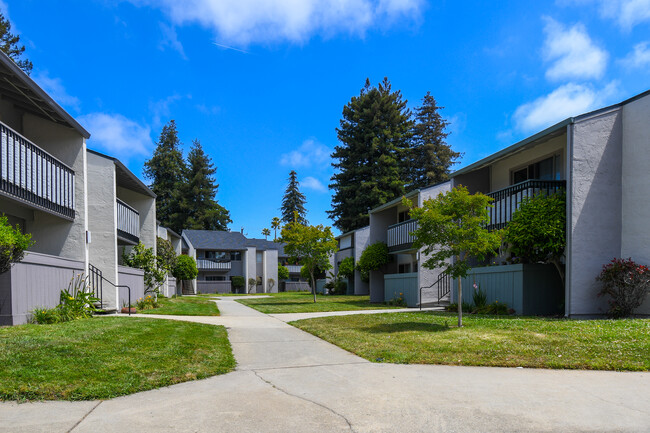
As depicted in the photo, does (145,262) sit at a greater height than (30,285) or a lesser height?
lesser

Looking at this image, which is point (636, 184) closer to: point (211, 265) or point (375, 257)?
point (375, 257)

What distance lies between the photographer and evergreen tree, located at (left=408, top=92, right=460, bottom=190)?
167ft

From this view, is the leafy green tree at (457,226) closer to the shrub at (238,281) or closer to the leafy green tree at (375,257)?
the leafy green tree at (375,257)

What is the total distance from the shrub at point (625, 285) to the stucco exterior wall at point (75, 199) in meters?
15.6

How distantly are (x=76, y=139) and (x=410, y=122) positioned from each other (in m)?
39.3

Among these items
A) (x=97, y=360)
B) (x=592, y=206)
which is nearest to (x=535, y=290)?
(x=592, y=206)

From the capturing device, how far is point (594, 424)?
15.0ft

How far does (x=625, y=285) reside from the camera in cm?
1221

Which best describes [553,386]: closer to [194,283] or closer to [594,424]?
[594,424]

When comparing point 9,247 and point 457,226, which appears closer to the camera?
point 9,247

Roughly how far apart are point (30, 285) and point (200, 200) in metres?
57.4

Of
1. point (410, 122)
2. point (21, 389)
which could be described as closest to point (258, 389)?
point (21, 389)

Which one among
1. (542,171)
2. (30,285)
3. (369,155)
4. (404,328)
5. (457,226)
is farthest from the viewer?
(369,155)

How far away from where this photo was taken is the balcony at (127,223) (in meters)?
19.1
